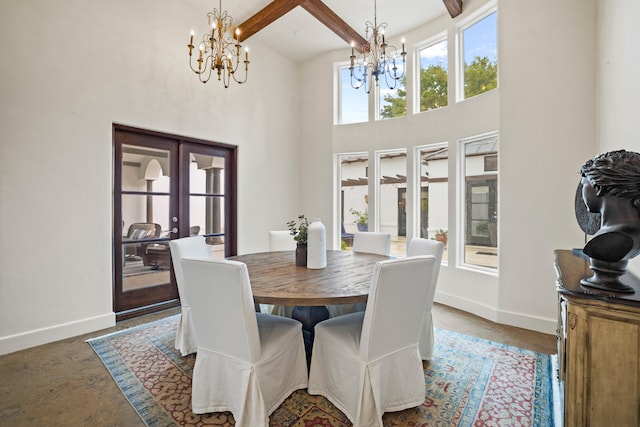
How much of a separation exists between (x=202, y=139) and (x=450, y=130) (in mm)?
3220

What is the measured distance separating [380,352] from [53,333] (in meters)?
3.05

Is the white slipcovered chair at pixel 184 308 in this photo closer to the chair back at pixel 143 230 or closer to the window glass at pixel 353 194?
the chair back at pixel 143 230

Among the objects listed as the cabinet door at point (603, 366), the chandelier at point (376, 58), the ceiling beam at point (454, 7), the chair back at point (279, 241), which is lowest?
the cabinet door at point (603, 366)

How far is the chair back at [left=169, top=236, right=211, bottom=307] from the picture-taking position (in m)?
2.43

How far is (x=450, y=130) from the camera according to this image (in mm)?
3770

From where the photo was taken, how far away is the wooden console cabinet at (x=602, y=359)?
1.10m

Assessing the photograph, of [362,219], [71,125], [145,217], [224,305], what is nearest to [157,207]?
[145,217]

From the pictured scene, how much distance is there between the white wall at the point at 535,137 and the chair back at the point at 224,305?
9.07 ft

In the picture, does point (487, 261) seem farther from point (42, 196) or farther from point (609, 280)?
point (42, 196)

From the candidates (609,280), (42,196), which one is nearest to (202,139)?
(42,196)

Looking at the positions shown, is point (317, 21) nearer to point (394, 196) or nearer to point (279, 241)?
point (394, 196)

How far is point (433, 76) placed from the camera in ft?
13.4

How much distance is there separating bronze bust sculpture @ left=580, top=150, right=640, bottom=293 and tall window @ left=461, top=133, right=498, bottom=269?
2.35 m

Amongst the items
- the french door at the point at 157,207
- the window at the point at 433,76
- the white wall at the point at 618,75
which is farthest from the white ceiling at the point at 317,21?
the white wall at the point at 618,75
